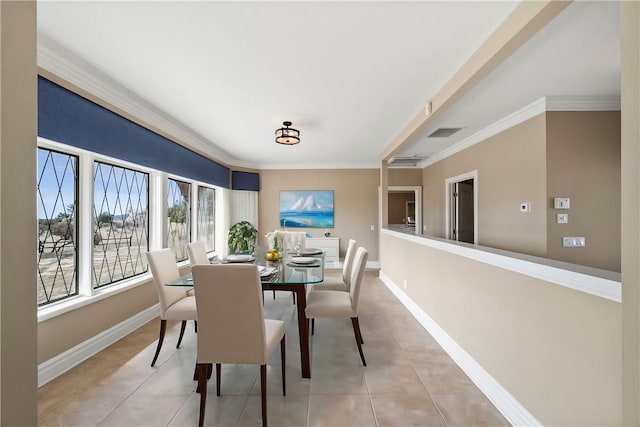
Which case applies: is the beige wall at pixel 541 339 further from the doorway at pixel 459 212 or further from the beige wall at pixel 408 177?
the beige wall at pixel 408 177

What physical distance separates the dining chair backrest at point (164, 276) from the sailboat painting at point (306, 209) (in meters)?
3.92

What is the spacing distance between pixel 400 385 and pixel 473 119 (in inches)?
126

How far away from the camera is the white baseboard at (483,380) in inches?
67.1

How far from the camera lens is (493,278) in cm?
201

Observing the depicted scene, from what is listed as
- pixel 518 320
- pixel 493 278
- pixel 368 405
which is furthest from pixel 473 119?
pixel 368 405

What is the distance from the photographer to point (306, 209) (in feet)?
21.6

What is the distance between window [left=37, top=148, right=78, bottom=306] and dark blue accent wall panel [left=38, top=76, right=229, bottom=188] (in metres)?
0.29

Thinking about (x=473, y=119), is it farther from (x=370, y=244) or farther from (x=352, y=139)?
(x=370, y=244)

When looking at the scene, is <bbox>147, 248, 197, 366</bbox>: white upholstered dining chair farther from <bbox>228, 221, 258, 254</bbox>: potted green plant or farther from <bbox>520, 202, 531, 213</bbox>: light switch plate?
<bbox>520, 202, 531, 213</bbox>: light switch plate

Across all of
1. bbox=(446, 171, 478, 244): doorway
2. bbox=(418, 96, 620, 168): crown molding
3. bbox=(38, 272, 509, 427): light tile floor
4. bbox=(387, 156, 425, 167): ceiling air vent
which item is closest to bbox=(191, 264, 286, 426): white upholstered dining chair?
bbox=(38, 272, 509, 427): light tile floor

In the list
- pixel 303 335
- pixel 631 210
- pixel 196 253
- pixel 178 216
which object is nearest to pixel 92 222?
pixel 196 253

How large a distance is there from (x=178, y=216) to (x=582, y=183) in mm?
5113

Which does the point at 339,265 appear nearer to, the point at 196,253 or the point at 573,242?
the point at 196,253

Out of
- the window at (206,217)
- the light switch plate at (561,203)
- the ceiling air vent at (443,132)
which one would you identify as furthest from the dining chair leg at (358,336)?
the window at (206,217)
